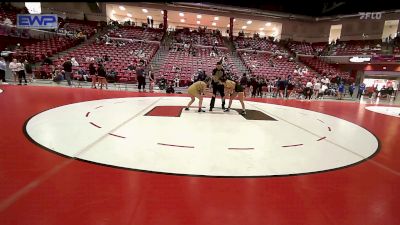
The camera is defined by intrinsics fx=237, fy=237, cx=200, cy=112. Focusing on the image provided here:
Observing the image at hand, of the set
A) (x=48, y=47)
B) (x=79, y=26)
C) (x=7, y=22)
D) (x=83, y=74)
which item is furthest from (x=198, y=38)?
(x=7, y=22)

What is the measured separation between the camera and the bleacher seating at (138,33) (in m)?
22.3

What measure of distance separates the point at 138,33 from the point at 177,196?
2372 centimetres

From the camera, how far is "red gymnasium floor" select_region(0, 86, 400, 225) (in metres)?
1.88

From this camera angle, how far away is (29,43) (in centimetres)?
1680

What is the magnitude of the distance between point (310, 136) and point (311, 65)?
75.2 ft

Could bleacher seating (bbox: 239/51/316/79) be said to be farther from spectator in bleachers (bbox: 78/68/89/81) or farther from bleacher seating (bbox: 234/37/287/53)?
spectator in bleachers (bbox: 78/68/89/81)

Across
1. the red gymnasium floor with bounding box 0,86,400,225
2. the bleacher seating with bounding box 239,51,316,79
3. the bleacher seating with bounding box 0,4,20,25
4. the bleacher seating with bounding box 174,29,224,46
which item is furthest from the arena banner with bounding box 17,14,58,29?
the bleacher seating with bounding box 239,51,316,79

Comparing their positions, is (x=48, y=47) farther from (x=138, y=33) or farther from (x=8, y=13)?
(x=138, y=33)

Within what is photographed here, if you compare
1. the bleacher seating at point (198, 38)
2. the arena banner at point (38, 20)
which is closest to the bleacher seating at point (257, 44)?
the bleacher seating at point (198, 38)

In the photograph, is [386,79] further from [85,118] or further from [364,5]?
[85,118]

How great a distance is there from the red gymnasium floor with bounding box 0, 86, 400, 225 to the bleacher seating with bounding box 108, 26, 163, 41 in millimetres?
21183

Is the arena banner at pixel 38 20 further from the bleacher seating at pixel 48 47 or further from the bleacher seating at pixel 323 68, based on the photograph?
the bleacher seating at pixel 323 68

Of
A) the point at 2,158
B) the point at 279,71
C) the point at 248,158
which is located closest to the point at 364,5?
the point at 248,158

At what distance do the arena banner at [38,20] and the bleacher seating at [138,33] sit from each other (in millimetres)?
8691
